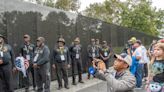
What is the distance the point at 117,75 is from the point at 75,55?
1028 centimetres

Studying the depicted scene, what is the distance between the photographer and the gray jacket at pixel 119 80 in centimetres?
467

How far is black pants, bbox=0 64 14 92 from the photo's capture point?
1080 centimetres

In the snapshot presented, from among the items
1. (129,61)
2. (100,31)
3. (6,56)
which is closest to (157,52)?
(129,61)

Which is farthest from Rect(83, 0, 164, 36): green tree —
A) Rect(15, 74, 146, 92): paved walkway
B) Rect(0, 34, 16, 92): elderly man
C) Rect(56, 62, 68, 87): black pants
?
Rect(0, 34, 16, 92): elderly man

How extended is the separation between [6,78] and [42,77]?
1416mm

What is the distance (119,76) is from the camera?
16.2 feet

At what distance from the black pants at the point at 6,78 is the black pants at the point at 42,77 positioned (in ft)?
4.14

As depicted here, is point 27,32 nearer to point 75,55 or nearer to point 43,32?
point 43,32

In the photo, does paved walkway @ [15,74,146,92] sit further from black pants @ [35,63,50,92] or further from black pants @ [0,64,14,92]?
black pants @ [0,64,14,92]

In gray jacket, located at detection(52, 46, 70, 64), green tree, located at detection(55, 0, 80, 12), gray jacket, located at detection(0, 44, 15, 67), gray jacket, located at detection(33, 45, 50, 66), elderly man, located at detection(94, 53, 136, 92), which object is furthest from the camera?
green tree, located at detection(55, 0, 80, 12)

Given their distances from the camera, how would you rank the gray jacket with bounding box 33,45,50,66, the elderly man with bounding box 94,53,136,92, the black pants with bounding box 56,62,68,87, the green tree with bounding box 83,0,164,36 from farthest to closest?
the green tree with bounding box 83,0,164,36
the black pants with bounding box 56,62,68,87
the gray jacket with bounding box 33,45,50,66
the elderly man with bounding box 94,53,136,92

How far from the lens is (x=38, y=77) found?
12070mm

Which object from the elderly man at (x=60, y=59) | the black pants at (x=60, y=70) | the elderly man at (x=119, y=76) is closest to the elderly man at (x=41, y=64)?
the elderly man at (x=60, y=59)

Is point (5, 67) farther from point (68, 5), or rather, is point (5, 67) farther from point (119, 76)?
point (68, 5)
